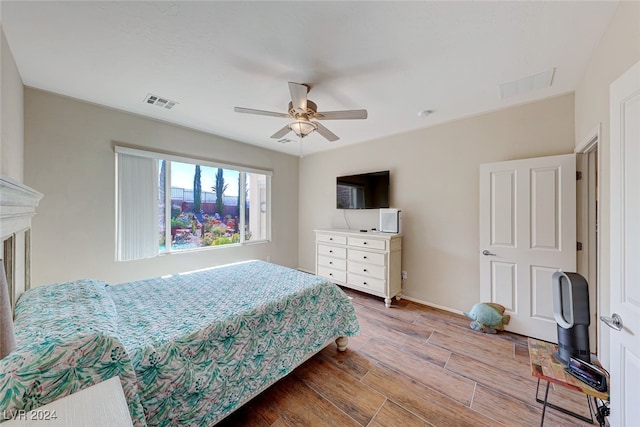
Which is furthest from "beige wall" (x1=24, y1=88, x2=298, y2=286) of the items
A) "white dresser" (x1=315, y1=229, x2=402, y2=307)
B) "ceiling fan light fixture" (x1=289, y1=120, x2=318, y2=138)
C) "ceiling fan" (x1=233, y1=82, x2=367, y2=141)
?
"white dresser" (x1=315, y1=229, x2=402, y2=307)

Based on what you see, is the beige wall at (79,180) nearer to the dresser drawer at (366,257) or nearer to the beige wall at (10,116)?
the beige wall at (10,116)

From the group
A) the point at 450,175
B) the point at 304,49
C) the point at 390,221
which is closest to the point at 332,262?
the point at 390,221

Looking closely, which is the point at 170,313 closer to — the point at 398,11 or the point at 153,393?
the point at 153,393

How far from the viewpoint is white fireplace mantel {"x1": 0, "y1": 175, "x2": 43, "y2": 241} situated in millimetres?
1038

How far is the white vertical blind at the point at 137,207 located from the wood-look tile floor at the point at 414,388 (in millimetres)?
2378

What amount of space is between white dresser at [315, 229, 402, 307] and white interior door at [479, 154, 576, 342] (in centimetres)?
103

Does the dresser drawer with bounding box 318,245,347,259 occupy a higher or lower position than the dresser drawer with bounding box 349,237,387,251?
lower

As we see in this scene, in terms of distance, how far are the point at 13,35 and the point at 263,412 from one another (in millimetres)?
3097

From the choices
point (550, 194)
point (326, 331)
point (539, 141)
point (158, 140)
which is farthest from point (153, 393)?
point (539, 141)

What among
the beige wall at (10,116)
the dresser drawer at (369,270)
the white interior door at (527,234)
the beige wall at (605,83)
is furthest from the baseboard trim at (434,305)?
the beige wall at (10,116)

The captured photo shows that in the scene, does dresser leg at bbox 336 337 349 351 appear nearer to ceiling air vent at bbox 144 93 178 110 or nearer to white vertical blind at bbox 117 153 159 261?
white vertical blind at bbox 117 153 159 261

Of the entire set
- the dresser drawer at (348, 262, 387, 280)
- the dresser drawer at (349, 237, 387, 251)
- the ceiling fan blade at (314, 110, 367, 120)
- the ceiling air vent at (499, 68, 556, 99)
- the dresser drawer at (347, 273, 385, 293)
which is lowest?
the dresser drawer at (347, 273, 385, 293)

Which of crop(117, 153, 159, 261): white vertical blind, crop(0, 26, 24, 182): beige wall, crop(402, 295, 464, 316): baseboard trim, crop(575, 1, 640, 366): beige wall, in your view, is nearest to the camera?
crop(575, 1, 640, 366): beige wall

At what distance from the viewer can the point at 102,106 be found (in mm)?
2607
